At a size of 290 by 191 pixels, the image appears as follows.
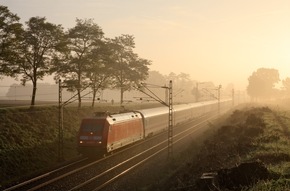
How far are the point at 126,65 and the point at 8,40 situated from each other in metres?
28.2

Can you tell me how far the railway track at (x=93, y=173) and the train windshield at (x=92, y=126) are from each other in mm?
2578

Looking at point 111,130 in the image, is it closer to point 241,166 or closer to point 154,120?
point 154,120

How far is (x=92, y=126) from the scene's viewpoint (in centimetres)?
2638

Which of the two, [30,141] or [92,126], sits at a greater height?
[92,126]

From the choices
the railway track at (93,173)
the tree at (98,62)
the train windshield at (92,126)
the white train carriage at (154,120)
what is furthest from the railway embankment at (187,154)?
the white train carriage at (154,120)

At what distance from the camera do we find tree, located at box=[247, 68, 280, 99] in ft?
374

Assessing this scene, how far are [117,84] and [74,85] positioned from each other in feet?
53.8

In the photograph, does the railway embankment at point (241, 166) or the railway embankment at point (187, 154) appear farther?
the railway embankment at point (187, 154)

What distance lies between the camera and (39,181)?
20.5 m

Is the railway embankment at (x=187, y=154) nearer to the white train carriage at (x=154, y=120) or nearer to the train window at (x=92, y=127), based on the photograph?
the train window at (x=92, y=127)

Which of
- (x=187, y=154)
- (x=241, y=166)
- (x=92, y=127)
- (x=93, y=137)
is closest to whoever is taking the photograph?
(x=241, y=166)

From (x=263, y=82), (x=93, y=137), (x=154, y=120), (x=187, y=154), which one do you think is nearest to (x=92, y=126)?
(x=93, y=137)

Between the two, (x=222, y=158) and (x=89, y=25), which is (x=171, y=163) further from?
(x=89, y=25)

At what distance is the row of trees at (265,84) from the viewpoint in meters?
114
